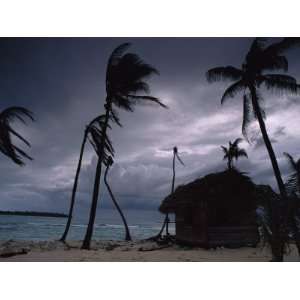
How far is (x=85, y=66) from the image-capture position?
7008mm

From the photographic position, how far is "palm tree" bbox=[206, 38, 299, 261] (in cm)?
718

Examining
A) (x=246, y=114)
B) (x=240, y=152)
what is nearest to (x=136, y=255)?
(x=246, y=114)

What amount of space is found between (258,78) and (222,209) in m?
4.70

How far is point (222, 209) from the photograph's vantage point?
10133 millimetres

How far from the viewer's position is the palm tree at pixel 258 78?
23.6 ft

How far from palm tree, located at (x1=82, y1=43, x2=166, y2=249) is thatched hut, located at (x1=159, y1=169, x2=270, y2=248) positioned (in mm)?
3171

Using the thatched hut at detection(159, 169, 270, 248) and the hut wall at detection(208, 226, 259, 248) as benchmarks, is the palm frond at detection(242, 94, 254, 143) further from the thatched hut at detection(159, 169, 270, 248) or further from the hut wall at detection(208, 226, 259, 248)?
the hut wall at detection(208, 226, 259, 248)

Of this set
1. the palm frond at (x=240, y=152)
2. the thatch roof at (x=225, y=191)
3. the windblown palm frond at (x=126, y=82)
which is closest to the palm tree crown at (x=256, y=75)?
the thatch roof at (x=225, y=191)

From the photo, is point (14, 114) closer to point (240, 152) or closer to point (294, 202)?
point (294, 202)

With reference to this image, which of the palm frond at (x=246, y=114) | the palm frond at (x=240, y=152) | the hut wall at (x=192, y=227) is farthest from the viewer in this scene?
the palm frond at (x=240, y=152)

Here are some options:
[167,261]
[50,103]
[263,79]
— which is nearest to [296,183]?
[167,261]

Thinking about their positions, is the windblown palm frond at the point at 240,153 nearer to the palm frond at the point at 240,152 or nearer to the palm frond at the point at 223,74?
the palm frond at the point at 240,152

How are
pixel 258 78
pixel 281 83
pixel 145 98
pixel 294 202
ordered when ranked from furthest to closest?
pixel 145 98 → pixel 258 78 → pixel 281 83 → pixel 294 202
